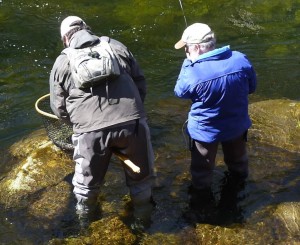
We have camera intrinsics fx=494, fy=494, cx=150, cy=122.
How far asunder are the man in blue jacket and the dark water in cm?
103

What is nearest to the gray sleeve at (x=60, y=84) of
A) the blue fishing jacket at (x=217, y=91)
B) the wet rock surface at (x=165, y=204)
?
the blue fishing jacket at (x=217, y=91)

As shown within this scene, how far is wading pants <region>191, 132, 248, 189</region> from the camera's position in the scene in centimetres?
503

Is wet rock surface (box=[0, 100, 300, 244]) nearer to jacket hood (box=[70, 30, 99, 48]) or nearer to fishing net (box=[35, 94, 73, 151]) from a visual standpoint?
fishing net (box=[35, 94, 73, 151])

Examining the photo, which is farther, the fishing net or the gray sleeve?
the fishing net

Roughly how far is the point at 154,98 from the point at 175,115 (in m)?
1.00

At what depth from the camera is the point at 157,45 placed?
1074cm

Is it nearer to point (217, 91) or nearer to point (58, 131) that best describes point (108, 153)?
point (217, 91)

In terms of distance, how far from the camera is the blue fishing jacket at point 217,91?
4.56 m

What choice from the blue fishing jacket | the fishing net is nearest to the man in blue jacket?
the blue fishing jacket

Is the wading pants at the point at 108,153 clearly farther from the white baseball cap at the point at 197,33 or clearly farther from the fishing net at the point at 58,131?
the fishing net at the point at 58,131

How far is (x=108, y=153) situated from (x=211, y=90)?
1137 millimetres

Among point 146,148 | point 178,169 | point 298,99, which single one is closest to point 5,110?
A: point 178,169

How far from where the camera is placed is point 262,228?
16.5 feet

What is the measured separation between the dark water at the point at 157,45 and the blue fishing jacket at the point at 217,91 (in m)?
1.14
